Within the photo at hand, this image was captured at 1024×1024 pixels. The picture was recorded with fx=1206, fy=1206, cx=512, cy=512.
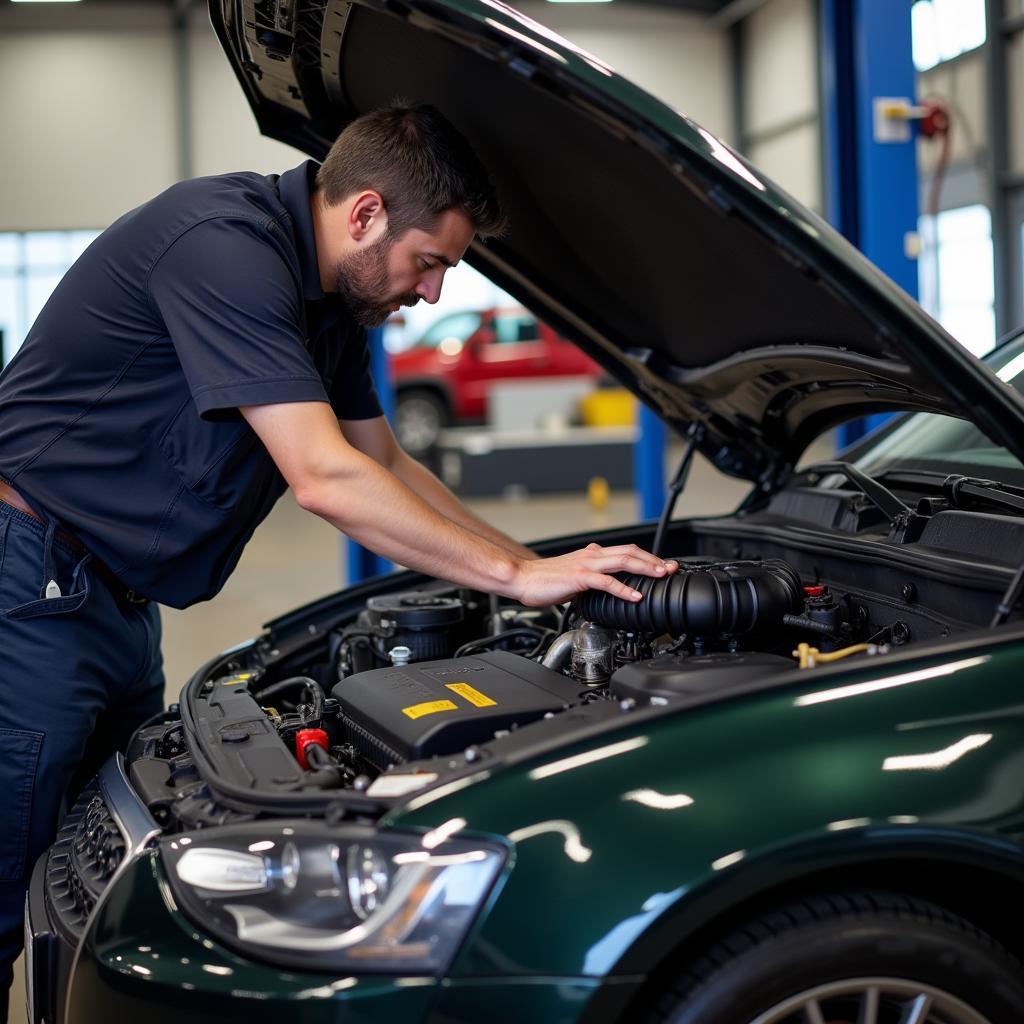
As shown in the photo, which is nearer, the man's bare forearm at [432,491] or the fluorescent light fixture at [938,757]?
the fluorescent light fixture at [938,757]

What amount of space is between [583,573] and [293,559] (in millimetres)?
5485

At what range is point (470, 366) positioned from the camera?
12016 mm

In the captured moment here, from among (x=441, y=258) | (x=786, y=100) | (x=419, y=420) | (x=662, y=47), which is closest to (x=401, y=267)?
(x=441, y=258)

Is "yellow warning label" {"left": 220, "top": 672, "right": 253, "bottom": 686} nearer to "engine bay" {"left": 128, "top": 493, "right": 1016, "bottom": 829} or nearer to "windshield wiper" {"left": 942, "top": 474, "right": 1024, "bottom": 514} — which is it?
"engine bay" {"left": 128, "top": 493, "right": 1016, "bottom": 829}

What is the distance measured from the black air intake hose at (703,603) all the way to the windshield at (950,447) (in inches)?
20.1

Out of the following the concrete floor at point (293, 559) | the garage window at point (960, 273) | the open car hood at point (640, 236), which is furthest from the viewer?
the garage window at point (960, 273)

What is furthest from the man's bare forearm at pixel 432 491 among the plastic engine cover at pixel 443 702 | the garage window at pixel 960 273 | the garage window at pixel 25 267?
the garage window at pixel 960 273

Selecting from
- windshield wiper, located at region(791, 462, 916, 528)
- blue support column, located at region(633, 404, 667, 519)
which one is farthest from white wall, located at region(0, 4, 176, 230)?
windshield wiper, located at region(791, 462, 916, 528)

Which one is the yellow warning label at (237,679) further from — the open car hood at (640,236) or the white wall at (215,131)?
the white wall at (215,131)

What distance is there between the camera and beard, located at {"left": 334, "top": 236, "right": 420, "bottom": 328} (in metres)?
1.93

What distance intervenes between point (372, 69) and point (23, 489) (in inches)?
35.0

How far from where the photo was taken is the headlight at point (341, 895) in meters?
1.21

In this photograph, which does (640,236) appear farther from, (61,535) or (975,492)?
(61,535)

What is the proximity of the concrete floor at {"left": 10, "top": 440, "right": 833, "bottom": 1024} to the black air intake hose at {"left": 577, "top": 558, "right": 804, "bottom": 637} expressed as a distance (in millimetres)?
1411
